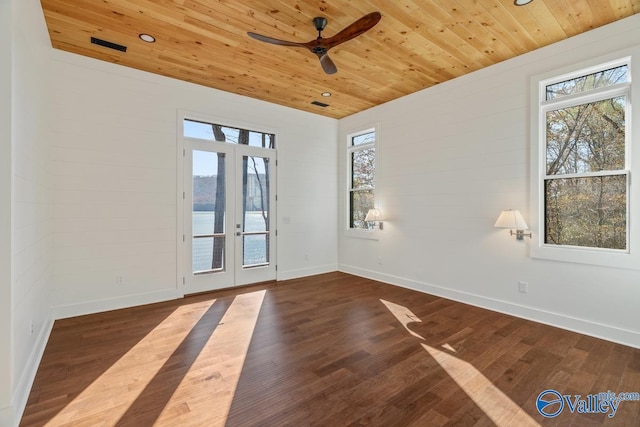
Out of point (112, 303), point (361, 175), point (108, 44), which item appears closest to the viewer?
point (108, 44)

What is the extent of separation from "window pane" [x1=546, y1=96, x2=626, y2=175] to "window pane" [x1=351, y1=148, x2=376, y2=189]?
9.12 feet

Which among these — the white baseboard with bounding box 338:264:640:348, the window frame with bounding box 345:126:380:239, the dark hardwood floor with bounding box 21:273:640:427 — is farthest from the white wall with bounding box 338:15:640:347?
the dark hardwood floor with bounding box 21:273:640:427

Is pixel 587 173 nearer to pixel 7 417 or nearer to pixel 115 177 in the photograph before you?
pixel 7 417

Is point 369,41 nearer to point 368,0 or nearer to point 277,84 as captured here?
point 368,0

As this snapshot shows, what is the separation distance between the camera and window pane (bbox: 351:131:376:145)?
581 cm

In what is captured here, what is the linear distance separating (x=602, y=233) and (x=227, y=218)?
15.8ft

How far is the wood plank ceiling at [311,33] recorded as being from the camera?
284 cm

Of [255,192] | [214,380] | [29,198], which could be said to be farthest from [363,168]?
[29,198]

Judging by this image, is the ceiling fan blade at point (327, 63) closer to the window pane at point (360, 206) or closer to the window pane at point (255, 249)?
the window pane at point (360, 206)

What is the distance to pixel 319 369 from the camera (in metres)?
2.54

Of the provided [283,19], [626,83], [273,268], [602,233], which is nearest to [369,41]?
[283,19]

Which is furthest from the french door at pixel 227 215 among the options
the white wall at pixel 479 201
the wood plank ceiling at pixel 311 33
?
the white wall at pixel 479 201

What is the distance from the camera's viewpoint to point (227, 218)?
16.3 feet

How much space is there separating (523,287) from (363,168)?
3338 mm
